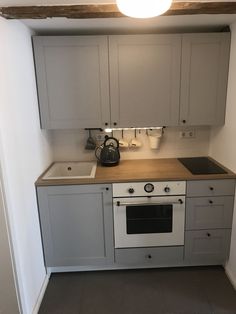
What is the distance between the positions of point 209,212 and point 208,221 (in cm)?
9

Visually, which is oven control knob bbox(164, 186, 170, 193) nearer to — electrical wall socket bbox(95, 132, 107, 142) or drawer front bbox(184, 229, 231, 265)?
drawer front bbox(184, 229, 231, 265)

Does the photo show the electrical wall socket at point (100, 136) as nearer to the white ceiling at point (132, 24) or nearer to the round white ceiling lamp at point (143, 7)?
the white ceiling at point (132, 24)

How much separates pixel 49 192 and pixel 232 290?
1.76 m

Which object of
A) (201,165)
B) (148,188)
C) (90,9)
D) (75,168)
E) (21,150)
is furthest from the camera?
(75,168)

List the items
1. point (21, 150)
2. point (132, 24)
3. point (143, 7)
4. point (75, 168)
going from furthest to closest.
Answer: point (75, 168)
point (132, 24)
point (21, 150)
point (143, 7)

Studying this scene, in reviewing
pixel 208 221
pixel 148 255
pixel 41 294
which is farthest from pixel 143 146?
pixel 41 294

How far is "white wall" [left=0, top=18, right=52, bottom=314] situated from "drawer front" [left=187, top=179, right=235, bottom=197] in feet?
4.33

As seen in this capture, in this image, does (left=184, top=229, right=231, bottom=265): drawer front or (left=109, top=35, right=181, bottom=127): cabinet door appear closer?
(left=109, top=35, right=181, bottom=127): cabinet door

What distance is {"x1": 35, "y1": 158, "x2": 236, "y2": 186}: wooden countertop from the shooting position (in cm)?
208

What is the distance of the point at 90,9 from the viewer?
1.54m

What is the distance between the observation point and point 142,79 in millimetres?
2182

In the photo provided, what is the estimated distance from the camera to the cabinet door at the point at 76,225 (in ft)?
6.88

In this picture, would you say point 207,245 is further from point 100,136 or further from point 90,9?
point 90,9

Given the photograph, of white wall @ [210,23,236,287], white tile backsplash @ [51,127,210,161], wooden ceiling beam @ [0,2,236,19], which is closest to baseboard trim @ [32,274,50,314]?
white tile backsplash @ [51,127,210,161]
